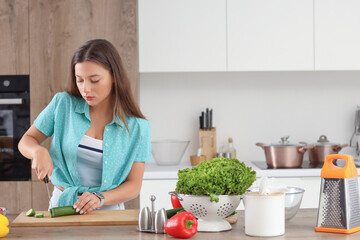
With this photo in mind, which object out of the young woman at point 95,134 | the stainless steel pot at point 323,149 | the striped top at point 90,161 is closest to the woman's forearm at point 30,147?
the young woman at point 95,134

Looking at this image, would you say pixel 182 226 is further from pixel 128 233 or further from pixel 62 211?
pixel 62 211

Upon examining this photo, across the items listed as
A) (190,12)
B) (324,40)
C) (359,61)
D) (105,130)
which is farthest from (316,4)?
(105,130)

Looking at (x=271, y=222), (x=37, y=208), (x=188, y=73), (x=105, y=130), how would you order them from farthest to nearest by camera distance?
(x=188, y=73), (x=37, y=208), (x=105, y=130), (x=271, y=222)

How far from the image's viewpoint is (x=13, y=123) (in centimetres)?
350

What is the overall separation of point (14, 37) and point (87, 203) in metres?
1.84

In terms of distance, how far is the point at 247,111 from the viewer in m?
4.05

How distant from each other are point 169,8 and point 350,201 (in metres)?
2.25

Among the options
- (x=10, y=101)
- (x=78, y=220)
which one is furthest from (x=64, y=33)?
(x=78, y=220)

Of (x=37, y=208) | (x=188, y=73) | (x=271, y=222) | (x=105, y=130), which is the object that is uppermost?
(x=188, y=73)

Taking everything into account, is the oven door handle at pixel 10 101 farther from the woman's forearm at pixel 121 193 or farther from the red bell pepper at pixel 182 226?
the red bell pepper at pixel 182 226

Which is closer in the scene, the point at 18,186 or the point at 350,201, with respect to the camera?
the point at 350,201

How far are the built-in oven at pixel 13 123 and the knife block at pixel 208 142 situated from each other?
121 cm

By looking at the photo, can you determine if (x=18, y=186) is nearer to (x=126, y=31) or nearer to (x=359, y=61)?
(x=126, y=31)

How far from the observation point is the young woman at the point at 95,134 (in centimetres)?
214
